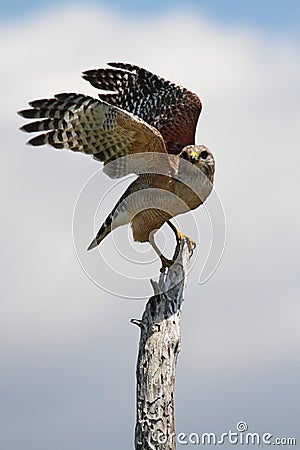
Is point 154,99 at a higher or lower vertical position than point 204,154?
higher

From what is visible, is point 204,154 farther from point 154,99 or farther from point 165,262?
point 154,99

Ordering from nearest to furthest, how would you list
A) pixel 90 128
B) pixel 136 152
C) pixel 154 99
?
pixel 90 128, pixel 136 152, pixel 154 99

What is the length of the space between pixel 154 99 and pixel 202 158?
8.91ft

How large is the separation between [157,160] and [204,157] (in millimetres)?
615

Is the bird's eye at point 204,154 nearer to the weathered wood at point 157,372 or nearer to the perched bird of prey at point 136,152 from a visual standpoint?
the perched bird of prey at point 136,152

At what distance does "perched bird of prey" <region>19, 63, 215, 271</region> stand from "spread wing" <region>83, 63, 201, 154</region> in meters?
0.03

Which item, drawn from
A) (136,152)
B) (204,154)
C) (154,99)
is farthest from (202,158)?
(154,99)

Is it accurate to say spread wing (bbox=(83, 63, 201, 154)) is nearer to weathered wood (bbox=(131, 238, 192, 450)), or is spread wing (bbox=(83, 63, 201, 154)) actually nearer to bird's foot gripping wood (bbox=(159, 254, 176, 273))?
bird's foot gripping wood (bbox=(159, 254, 176, 273))

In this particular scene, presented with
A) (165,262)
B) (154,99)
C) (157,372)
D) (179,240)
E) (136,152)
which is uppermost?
(154,99)

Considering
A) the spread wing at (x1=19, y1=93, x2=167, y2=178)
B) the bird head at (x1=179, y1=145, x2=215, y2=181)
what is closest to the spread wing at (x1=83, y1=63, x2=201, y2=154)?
the bird head at (x1=179, y1=145, x2=215, y2=181)

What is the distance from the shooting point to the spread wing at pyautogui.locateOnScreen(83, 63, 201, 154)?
1466 cm

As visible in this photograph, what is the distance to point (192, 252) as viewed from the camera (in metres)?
12.7

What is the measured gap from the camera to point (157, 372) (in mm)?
11227

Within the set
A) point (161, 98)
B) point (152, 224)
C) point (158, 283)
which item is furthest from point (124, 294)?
point (161, 98)
